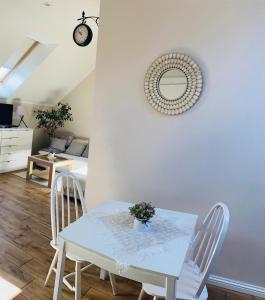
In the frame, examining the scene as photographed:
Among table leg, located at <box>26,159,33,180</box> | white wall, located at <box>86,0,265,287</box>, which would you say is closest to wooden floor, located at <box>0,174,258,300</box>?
white wall, located at <box>86,0,265,287</box>

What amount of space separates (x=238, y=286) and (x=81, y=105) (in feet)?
17.0

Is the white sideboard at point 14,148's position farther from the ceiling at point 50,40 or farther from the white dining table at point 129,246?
the white dining table at point 129,246

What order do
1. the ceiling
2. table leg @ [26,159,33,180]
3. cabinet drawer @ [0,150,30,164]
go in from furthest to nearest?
1. cabinet drawer @ [0,150,30,164]
2. table leg @ [26,159,33,180]
3. the ceiling

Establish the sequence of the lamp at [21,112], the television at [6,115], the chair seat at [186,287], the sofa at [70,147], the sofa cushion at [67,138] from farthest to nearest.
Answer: the sofa cushion at [67,138] → the sofa at [70,147] → the lamp at [21,112] → the television at [6,115] → the chair seat at [186,287]

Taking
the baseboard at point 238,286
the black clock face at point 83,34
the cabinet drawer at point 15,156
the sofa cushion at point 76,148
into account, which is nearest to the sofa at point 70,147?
the sofa cushion at point 76,148

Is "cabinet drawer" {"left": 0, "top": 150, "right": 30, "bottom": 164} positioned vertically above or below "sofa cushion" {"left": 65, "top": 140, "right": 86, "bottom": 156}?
below

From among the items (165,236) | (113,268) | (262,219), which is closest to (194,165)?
(262,219)

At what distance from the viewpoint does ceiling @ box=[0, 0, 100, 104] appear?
3541 millimetres

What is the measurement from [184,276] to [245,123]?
4.06ft

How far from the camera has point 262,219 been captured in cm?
205

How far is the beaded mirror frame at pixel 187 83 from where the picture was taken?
6.93 feet

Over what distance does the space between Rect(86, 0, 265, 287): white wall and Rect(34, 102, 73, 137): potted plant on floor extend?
3.74 m

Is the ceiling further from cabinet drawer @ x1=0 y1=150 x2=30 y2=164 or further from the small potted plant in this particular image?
the small potted plant

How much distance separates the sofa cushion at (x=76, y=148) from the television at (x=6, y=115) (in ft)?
4.30
